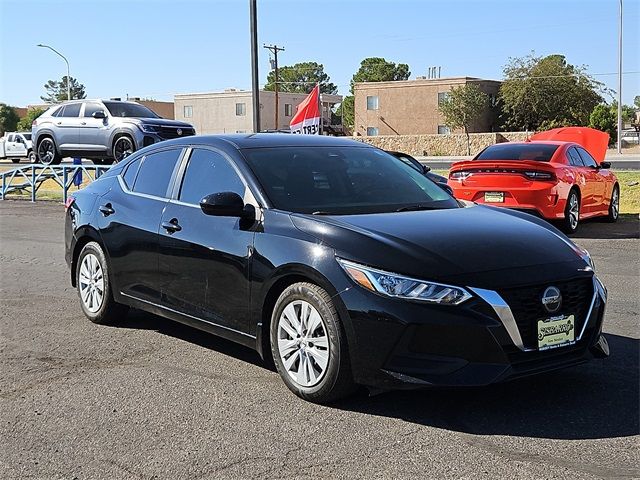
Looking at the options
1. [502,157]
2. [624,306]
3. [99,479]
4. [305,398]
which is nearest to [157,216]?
[305,398]

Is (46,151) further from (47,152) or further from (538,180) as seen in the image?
(538,180)

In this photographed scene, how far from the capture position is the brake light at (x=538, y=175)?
12.1 m

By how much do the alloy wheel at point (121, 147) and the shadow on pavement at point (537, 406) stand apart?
52.3ft

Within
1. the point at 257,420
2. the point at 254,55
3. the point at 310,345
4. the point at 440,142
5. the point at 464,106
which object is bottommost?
the point at 257,420

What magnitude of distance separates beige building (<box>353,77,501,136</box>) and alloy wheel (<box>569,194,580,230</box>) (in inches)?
2192

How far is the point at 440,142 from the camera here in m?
62.3

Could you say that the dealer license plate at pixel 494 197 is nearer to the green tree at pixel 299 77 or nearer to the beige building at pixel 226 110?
the beige building at pixel 226 110

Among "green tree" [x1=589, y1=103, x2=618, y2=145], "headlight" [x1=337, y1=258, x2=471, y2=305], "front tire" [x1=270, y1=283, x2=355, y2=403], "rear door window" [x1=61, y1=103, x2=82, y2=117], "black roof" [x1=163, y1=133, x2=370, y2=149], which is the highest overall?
"green tree" [x1=589, y1=103, x2=618, y2=145]

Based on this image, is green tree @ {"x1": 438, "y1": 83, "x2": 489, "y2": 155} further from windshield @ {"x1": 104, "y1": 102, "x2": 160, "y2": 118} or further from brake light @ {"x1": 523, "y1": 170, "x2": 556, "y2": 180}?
brake light @ {"x1": 523, "y1": 170, "x2": 556, "y2": 180}

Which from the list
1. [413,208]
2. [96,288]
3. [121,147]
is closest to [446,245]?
[413,208]

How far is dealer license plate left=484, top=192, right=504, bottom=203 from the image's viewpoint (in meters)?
12.2

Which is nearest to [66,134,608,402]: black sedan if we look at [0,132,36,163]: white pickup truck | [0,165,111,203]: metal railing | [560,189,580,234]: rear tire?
[560,189,580,234]: rear tire

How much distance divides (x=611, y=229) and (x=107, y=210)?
9527 mm

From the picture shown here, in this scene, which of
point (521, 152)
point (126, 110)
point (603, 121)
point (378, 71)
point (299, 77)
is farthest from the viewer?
point (299, 77)
